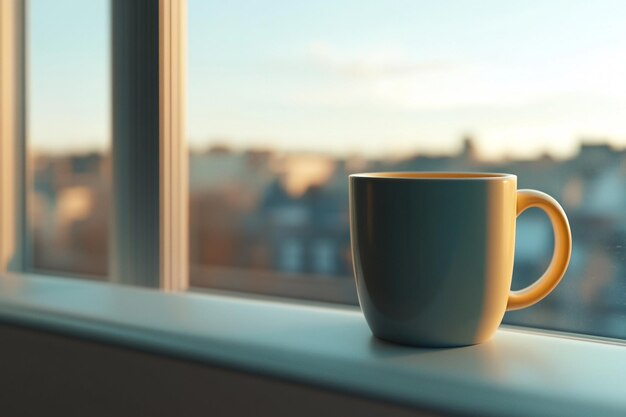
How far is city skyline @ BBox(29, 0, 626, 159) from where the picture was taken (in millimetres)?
669

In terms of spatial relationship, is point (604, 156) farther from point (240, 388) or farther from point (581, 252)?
point (240, 388)

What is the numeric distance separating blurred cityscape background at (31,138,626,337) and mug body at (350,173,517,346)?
0.40ft

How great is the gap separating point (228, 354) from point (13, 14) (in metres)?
0.71

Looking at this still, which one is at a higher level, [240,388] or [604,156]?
[604,156]

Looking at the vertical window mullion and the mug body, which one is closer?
the mug body

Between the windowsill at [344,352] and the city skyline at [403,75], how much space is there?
0.63ft

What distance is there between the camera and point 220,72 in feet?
2.88

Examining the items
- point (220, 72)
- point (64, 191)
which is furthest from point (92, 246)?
point (220, 72)

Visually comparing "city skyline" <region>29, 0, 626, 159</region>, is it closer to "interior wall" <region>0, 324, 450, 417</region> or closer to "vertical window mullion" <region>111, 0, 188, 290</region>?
"vertical window mullion" <region>111, 0, 188, 290</region>

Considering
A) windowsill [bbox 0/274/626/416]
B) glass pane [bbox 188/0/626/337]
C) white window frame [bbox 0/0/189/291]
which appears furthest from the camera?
white window frame [bbox 0/0/189/291]

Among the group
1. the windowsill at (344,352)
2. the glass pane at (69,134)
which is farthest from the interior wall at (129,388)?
the glass pane at (69,134)

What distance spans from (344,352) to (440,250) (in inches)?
4.6

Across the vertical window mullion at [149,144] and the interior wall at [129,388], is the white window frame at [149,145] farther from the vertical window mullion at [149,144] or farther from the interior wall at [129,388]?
the interior wall at [129,388]

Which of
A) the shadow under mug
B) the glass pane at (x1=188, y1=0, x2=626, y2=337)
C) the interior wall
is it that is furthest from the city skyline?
the interior wall
